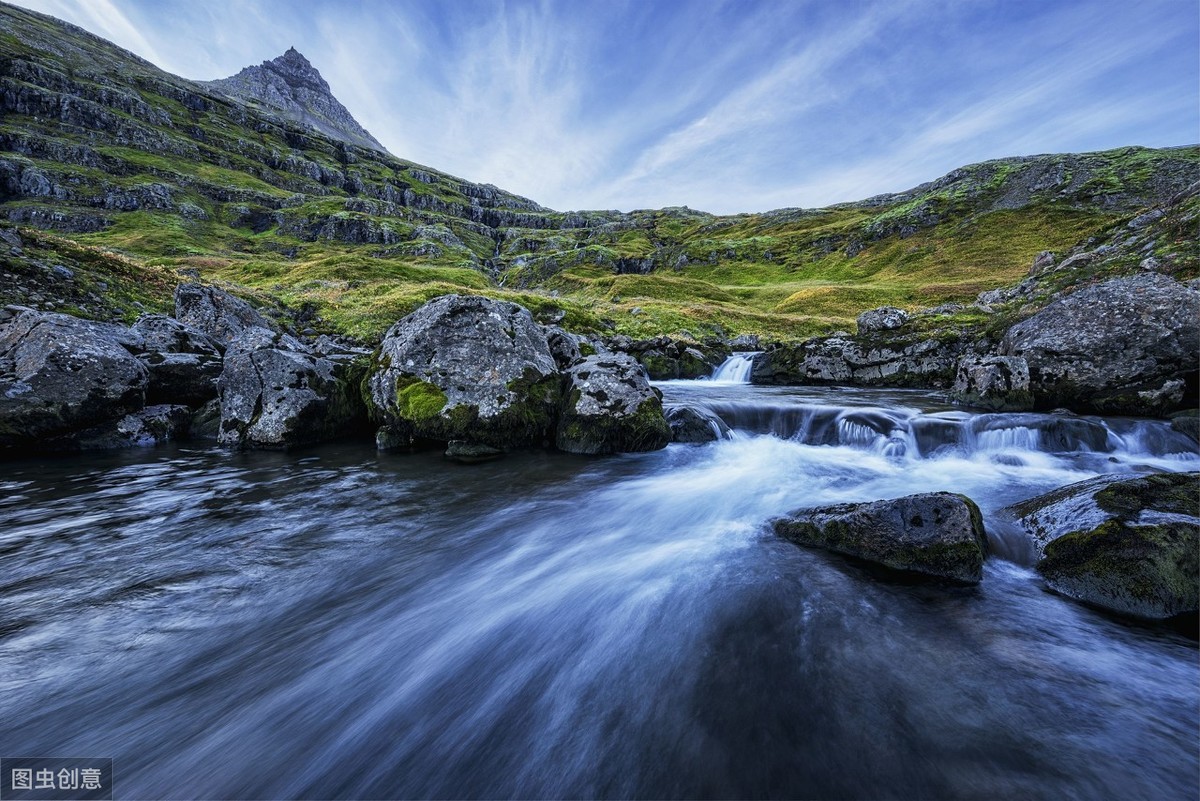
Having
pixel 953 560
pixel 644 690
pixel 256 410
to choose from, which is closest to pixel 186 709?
pixel 644 690

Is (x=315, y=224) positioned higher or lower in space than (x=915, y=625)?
higher

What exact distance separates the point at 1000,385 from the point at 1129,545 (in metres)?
9.31

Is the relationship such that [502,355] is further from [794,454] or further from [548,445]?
[794,454]

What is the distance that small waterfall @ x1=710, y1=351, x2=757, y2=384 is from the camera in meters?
24.3

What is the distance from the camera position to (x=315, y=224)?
92.3 meters

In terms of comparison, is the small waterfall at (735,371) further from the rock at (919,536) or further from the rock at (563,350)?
the rock at (919,536)

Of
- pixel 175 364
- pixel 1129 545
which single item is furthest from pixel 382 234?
pixel 1129 545

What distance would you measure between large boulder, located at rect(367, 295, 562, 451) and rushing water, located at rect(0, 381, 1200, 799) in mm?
2442

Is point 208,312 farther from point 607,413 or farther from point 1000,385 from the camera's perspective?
point 1000,385

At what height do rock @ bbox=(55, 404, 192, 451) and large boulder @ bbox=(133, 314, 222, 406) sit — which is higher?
large boulder @ bbox=(133, 314, 222, 406)

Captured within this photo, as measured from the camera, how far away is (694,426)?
460 inches

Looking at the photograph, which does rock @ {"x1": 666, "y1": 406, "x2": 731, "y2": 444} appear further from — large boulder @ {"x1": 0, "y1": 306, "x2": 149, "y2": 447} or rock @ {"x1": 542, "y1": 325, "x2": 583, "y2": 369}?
large boulder @ {"x1": 0, "y1": 306, "x2": 149, "y2": 447}

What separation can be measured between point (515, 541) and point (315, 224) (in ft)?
359

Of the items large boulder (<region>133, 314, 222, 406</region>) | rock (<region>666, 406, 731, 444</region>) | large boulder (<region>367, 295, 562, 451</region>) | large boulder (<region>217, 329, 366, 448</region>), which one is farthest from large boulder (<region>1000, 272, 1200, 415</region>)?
large boulder (<region>133, 314, 222, 406</region>)
